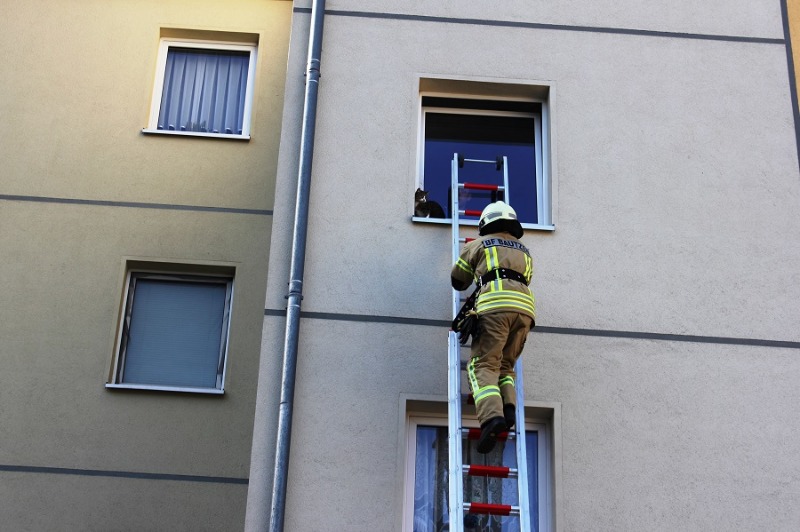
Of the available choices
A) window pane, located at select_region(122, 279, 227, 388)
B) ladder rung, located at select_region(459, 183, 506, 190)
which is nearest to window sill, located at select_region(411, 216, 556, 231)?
ladder rung, located at select_region(459, 183, 506, 190)

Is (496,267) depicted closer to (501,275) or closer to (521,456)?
(501,275)

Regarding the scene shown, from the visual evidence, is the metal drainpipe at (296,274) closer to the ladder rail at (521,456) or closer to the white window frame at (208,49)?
the ladder rail at (521,456)

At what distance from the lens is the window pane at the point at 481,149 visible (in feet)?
26.8

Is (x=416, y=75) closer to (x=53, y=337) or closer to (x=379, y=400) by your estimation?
(x=379, y=400)

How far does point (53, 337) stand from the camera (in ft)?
30.2

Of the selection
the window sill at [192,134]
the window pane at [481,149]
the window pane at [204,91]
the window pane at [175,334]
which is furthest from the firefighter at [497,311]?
the window pane at [204,91]

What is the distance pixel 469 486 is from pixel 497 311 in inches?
53.1

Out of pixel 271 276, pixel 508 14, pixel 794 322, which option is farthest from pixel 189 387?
pixel 794 322

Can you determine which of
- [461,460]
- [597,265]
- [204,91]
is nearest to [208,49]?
[204,91]

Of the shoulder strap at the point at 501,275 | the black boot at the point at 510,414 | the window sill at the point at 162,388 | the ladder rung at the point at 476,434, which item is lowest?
the ladder rung at the point at 476,434

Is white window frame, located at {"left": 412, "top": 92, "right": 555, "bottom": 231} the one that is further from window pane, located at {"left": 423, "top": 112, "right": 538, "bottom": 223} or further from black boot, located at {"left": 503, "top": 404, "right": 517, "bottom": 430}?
black boot, located at {"left": 503, "top": 404, "right": 517, "bottom": 430}

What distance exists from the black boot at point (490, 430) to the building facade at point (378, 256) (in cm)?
82

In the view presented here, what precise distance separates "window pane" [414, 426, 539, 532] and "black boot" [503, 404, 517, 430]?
0.73 m

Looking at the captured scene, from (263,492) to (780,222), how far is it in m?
4.30
